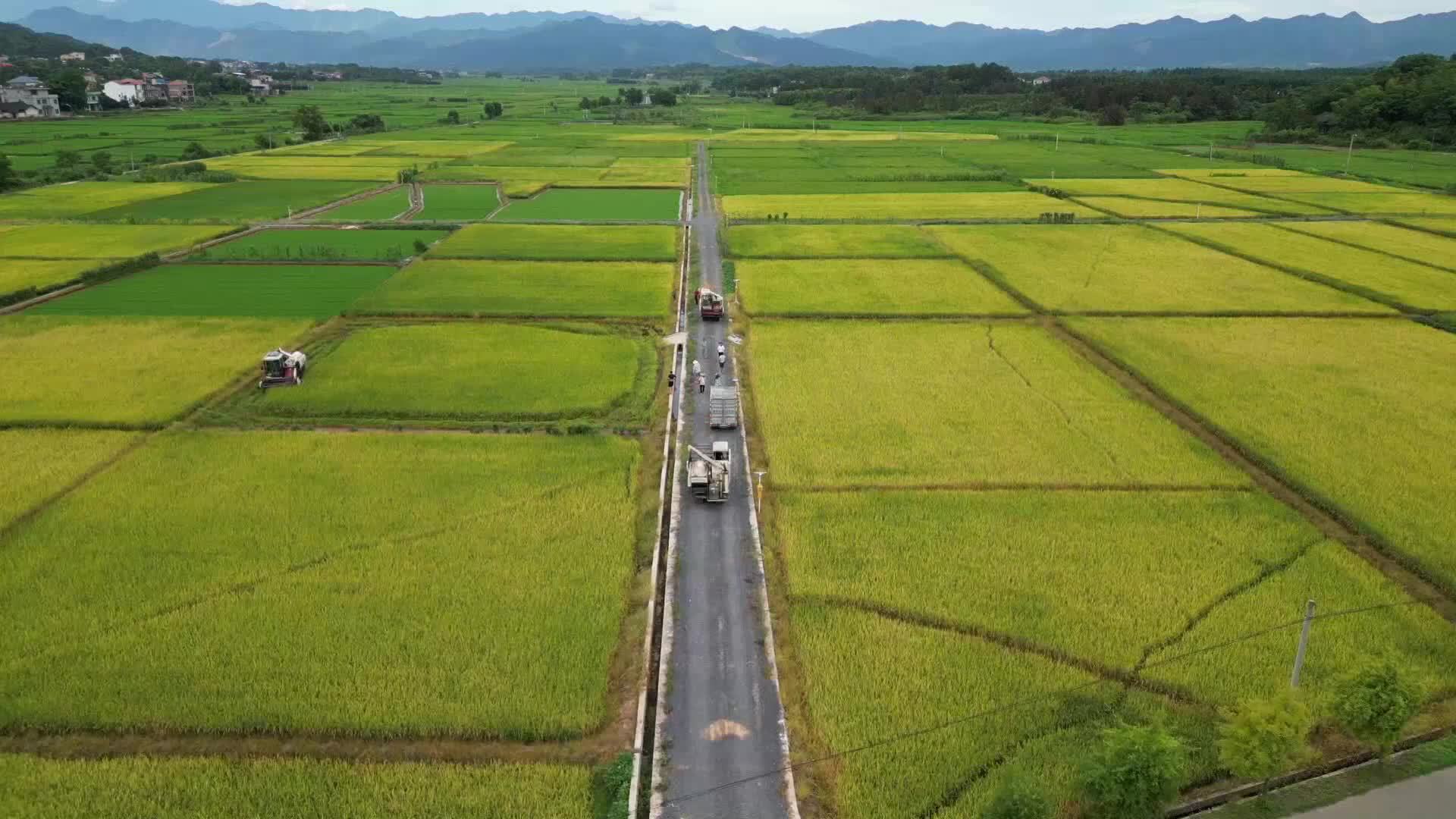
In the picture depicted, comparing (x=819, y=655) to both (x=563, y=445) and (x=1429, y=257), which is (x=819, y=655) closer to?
(x=563, y=445)

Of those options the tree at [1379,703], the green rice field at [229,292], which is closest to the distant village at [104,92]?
the green rice field at [229,292]

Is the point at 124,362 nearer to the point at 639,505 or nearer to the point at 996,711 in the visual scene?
the point at 639,505

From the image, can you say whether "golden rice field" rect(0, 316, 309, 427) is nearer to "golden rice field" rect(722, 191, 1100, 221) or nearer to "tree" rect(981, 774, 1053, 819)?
"tree" rect(981, 774, 1053, 819)

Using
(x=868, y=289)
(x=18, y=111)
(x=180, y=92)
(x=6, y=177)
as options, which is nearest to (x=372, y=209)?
(x=6, y=177)

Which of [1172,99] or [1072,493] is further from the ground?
[1172,99]

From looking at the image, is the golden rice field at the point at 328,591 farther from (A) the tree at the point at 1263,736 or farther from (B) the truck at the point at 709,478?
(A) the tree at the point at 1263,736

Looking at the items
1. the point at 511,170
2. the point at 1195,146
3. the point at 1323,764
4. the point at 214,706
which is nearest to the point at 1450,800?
the point at 1323,764

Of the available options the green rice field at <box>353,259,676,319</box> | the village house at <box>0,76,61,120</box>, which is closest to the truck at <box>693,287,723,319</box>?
the green rice field at <box>353,259,676,319</box>
